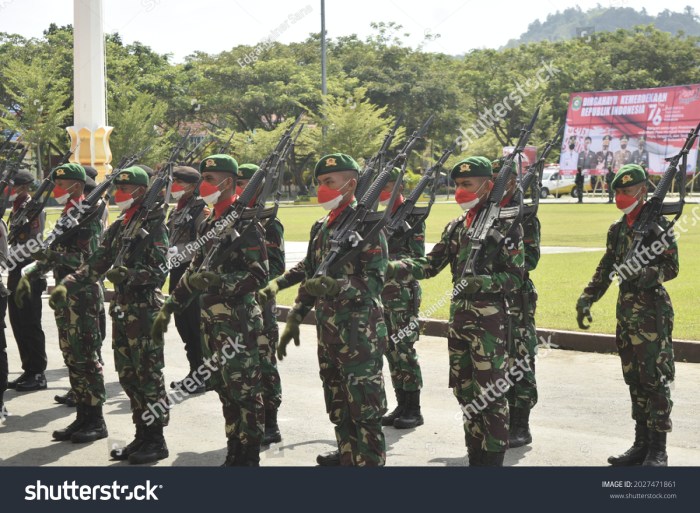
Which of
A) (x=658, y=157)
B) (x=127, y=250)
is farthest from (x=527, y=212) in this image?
(x=658, y=157)

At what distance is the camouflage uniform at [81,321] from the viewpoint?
7129mm

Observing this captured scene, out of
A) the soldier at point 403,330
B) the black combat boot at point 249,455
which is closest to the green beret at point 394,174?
the soldier at point 403,330

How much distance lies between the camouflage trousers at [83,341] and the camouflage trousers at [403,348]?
2147 mm

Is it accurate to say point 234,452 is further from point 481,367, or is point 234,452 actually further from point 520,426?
point 520,426

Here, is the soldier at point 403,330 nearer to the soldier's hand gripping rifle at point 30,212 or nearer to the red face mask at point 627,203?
the red face mask at point 627,203

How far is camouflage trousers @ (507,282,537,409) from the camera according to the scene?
6.72m

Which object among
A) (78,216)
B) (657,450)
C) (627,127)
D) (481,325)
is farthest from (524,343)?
(627,127)

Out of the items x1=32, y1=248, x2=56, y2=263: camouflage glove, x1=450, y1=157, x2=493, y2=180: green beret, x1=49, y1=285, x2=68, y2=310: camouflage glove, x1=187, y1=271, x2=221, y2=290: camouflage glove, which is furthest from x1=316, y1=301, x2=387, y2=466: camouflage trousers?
x1=32, y1=248, x2=56, y2=263: camouflage glove

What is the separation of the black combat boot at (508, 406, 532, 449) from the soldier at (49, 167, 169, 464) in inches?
94.1

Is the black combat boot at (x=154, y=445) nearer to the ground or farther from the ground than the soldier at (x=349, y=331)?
nearer to the ground

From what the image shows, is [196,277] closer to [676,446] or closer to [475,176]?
[475,176]

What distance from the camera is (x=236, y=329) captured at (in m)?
6.00

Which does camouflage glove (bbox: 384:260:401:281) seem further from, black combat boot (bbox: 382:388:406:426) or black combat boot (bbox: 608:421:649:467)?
black combat boot (bbox: 382:388:406:426)

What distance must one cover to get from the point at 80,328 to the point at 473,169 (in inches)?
125
